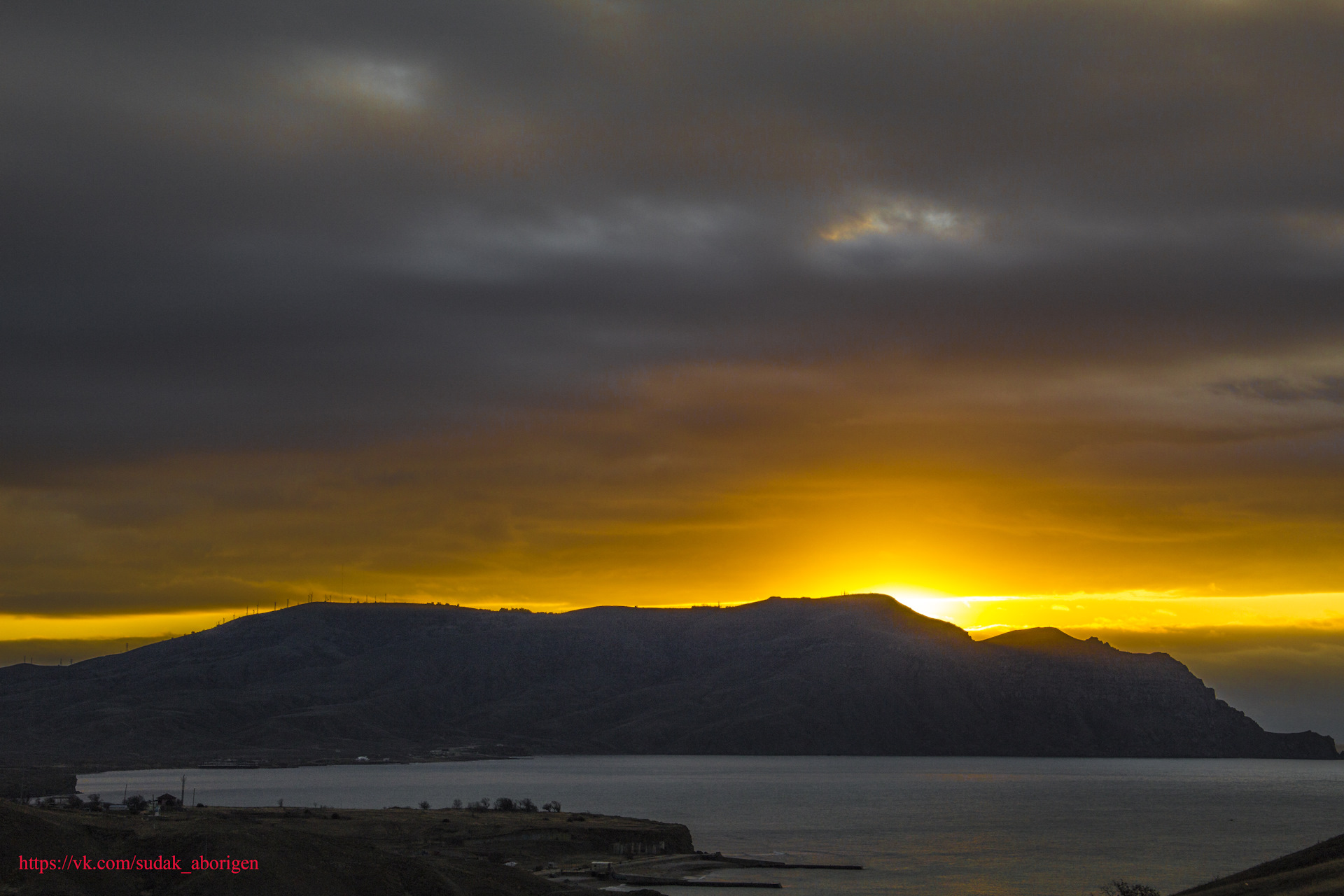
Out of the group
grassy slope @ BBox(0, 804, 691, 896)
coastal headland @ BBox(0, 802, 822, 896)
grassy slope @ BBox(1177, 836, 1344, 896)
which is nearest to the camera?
grassy slope @ BBox(1177, 836, 1344, 896)

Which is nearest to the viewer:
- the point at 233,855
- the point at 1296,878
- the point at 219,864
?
the point at 1296,878

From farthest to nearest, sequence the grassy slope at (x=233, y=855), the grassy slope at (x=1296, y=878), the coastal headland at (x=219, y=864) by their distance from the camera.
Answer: the coastal headland at (x=219, y=864) → the grassy slope at (x=233, y=855) → the grassy slope at (x=1296, y=878)

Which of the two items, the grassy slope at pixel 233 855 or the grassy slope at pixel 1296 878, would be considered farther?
the grassy slope at pixel 233 855

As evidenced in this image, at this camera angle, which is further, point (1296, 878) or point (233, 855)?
point (233, 855)

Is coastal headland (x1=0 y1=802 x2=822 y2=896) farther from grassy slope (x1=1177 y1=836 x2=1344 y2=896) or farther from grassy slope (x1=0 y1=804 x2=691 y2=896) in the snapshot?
grassy slope (x1=1177 y1=836 x2=1344 y2=896)

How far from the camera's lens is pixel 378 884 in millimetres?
84688

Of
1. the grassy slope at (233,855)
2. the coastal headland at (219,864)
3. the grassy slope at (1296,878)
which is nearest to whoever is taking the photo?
the grassy slope at (1296,878)

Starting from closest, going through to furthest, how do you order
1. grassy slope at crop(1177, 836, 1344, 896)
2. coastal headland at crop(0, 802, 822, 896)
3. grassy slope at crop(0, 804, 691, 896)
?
grassy slope at crop(1177, 836, 1344, 896), grassy slope at crop(0, 804, 691, 896), coastal headland at crop(0, 802, 822, 896)

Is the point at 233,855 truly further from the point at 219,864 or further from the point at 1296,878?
the point at 1296,878

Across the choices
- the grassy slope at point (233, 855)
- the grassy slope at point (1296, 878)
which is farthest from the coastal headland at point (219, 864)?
the grassy slope at point (1296, 878)

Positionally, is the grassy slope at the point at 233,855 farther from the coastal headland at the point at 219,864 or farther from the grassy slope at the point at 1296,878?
the grassy slope at the point at 1296,878

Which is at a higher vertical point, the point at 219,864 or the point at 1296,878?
the point at 1296,878

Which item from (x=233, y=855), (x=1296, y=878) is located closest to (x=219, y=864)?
(x=233, y=855)

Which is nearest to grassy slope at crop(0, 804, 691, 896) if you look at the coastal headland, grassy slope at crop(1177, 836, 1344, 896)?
the coastal headland
